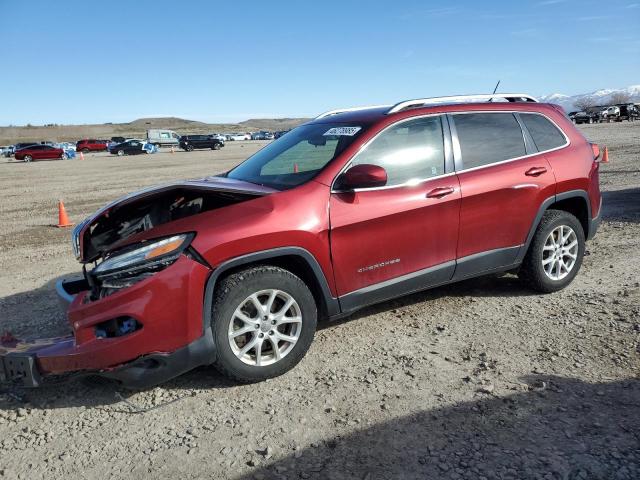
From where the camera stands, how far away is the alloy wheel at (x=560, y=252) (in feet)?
16.1

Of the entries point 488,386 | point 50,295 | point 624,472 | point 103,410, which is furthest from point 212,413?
point 50,295

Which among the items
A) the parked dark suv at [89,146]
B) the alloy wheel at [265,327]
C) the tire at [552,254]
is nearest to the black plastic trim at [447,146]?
the tire at [552,254]

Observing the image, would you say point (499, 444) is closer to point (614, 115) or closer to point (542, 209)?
point (542, 209)

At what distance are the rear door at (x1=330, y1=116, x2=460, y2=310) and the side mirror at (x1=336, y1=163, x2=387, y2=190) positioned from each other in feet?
0.25

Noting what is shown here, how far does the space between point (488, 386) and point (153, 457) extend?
6.90 ft

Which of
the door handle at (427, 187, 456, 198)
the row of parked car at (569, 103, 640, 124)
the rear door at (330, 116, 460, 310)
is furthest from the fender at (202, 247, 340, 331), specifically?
the row of parked car at (569, 103, 640, 124)

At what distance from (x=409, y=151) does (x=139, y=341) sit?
2.49m

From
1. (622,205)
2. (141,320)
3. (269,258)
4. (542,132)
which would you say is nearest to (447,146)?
(542,132)

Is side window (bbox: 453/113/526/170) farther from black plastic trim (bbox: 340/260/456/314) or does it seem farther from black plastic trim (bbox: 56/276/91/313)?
black plastic trim (bbox: 56/276/91/313)

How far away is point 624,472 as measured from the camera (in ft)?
8.26

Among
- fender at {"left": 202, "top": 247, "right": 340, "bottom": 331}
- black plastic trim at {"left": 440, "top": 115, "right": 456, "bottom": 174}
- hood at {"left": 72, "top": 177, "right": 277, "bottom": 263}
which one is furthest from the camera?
black plastic trim at {"left": 440, "top": 115, "right": 456, "bottom": 174}

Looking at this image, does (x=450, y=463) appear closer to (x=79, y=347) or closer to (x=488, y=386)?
(x=488, y=386)

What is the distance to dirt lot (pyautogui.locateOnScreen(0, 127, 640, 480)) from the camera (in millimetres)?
2721

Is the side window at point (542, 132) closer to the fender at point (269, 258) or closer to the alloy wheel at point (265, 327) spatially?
the fender at point (269, 258)
